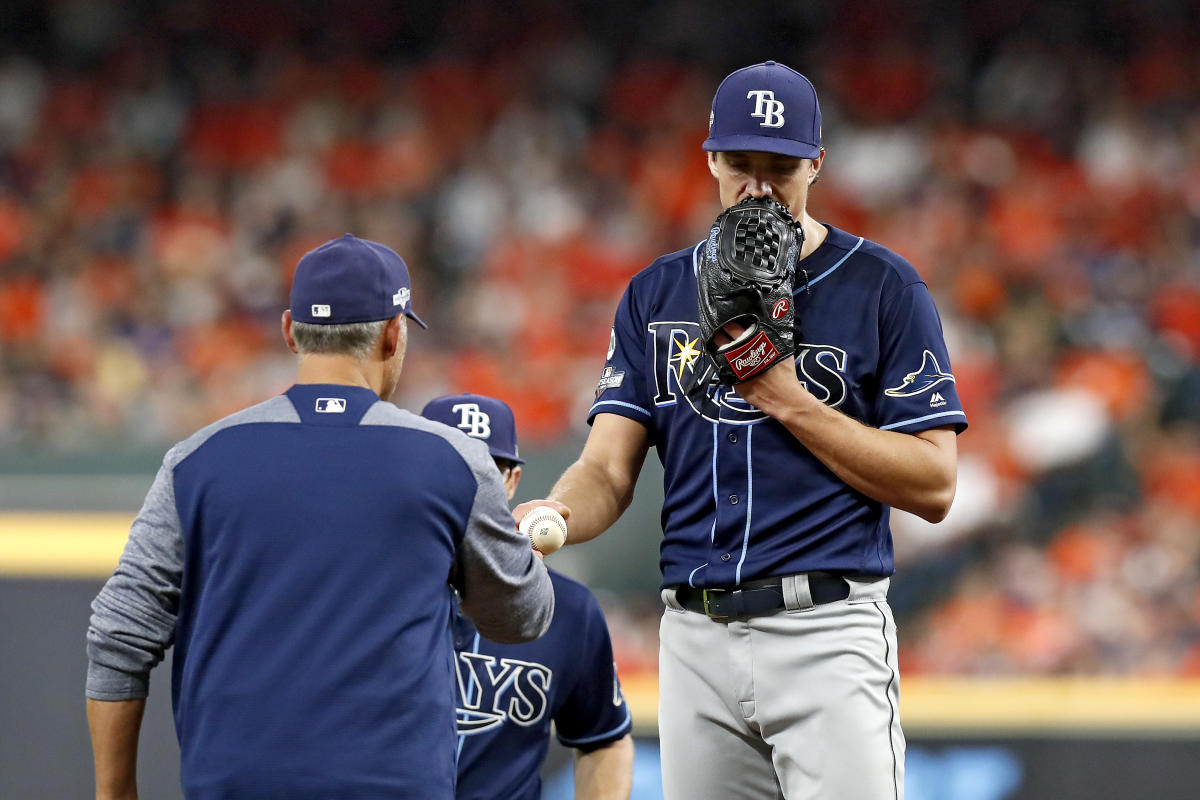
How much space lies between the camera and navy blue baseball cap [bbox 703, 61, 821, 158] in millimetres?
2617

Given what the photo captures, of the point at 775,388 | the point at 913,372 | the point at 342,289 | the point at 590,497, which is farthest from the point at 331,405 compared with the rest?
the point at 913,372

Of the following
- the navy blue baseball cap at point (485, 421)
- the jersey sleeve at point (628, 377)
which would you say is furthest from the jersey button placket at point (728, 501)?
the navy blue baseball cap at point (485, 421)

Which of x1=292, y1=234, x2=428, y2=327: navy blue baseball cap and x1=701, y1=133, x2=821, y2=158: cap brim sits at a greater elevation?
x1=701, y1=133, x2=821, y2=158: cap brim

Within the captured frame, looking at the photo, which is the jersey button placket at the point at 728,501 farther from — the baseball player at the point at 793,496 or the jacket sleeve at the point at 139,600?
the jacket sleeve at the point at 139,600

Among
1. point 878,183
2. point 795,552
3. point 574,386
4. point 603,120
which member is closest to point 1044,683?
point 795,552

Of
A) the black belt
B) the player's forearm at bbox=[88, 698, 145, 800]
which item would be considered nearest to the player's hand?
the black belt

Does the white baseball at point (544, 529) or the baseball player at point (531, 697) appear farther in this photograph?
the baseball player at point (531, 697)

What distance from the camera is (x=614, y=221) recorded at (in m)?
10.2

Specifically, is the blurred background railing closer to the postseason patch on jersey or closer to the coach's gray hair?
the postseason patch on jersey

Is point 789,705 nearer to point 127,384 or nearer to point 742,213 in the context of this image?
point 742,213

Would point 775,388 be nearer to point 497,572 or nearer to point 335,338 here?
point 497,572

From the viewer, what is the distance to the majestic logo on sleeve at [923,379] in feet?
8.62

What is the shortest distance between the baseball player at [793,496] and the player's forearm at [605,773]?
2.52ft

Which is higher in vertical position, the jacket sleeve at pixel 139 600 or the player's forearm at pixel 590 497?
the player's forearm at pixel 590 497
